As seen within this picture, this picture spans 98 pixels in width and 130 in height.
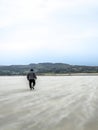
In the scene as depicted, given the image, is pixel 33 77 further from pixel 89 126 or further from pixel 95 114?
pixel 89 126

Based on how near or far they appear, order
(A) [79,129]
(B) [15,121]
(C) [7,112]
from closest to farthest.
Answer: (A) [79,129] → (B) [15,121] → (C) [7,112]

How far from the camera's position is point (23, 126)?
36.9 ft

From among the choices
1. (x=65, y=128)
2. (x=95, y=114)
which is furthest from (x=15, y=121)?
(x=95, y=114)

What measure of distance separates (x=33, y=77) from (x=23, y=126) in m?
19.9

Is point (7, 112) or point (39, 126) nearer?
point (39, 126)

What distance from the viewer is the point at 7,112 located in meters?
14.6

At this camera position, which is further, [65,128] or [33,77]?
[33,77]

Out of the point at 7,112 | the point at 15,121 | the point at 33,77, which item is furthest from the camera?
the point at 33,77

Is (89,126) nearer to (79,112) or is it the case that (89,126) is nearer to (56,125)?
(56,125)

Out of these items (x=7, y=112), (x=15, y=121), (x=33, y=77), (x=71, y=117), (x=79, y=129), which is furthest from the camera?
(x=33, y=77)

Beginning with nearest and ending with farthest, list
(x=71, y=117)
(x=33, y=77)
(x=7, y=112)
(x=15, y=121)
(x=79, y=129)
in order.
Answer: (x=79, y=129), (x=15, y=121), (x=71, y=117), (x=7, y=112), (x=33, y=77)

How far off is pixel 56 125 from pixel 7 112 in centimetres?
354

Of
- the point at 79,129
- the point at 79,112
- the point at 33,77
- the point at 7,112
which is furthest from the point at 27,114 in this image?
the point at 33,77

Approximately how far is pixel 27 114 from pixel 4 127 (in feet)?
10.1
